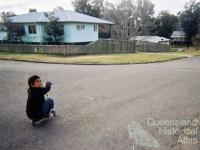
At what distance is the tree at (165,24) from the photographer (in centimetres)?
6488

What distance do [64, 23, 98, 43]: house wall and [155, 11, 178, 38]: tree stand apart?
33886 mm

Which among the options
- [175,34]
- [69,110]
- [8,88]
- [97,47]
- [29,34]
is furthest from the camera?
[175,34]

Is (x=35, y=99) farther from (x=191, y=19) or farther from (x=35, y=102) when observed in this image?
(x=191, y=19)

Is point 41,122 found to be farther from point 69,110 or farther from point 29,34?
point 29,34

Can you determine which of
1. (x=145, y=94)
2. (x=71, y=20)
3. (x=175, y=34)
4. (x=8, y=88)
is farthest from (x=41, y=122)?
(x=175, y=34)

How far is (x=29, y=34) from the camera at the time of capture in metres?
34.6

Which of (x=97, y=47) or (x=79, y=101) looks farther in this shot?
(x=97, y=47)

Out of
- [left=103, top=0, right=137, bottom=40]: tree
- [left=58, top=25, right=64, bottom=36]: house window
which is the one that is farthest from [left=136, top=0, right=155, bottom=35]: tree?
[left=58, top=25, right=64, bottom=36]: house window

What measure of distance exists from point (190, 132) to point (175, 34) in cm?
6468

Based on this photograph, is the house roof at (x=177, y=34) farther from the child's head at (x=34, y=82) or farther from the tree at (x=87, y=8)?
the child's head at (x=34, y=82)

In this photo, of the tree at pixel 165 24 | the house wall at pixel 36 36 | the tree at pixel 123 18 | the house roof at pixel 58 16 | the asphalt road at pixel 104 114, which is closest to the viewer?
the asphalt road at pixel 104 114

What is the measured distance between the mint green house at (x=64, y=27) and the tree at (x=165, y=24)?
3298 cm

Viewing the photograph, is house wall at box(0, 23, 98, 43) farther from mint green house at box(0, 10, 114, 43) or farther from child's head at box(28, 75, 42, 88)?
child's head at box(28, 75, 42, 88)

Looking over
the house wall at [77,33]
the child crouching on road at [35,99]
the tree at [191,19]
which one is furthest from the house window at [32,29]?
the tree at [191,19]
